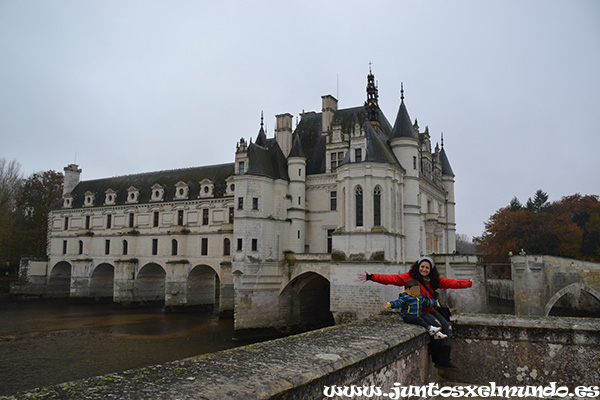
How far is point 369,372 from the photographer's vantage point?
4539 millimetres

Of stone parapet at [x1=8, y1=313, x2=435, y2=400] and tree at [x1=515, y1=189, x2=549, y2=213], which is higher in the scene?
tree at [x1=515, y1=189, x2=549, y2=213]

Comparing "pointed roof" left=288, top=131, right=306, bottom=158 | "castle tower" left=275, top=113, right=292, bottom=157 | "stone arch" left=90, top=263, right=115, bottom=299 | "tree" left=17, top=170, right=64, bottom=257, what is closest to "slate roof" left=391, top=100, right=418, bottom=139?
"pointed roof" left=288, top=131, right=306, bottom=158

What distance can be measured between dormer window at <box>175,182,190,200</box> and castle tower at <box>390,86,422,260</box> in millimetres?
22275

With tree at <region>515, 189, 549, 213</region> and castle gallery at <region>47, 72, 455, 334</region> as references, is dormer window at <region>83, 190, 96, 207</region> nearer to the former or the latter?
castle gallery at <region>47, 72, 455, 334</region>

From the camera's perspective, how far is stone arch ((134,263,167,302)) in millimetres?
41969

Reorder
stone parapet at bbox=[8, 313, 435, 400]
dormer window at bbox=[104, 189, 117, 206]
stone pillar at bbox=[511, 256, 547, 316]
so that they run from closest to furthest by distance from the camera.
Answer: stone parapet at bbox=[8, 313, 435, 400] → stone pillar at bbox=[511, 256, 547, 316] → dormer window at bbox=[104, 189, 117, 206]

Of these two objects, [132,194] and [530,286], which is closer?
[530,286]

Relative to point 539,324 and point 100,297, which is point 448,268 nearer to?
point 539,324

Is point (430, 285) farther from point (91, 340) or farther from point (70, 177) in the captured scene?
point (70, 177)

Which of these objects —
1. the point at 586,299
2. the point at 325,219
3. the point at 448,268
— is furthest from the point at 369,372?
the point at 586,299

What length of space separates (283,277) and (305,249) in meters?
3.12

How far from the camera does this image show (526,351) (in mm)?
5883

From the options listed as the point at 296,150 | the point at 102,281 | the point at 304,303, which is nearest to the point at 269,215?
the point at 296,150

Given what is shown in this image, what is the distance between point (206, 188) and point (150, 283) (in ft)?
38.4
